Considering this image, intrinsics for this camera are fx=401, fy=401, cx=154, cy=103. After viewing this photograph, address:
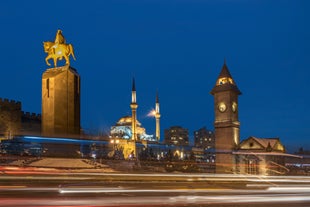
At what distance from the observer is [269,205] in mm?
10695

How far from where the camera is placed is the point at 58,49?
22.8 metres

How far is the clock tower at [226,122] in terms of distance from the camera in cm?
4669

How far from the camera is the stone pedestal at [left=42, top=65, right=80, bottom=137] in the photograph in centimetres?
2178

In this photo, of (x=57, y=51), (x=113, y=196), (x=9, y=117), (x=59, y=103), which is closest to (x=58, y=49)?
(x=57, y=51)

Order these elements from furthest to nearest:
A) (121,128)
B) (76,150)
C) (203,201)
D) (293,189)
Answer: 1. (121,128)
2. (76,150)
3. (293,189)
4. (203,201)

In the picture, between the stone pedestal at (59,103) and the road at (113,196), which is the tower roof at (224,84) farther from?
the road at (113,196)

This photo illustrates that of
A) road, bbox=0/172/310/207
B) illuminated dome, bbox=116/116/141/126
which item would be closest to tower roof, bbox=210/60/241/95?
road, bbox=0/172/310/207

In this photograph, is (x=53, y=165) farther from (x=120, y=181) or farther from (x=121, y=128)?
(x=121, y=128)

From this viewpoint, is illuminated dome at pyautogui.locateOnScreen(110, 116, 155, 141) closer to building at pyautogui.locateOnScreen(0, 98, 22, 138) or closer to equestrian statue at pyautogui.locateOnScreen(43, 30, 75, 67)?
building at pyautogui.locateOnScreen(0, 98, 22, 138)

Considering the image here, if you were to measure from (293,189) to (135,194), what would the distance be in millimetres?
6709

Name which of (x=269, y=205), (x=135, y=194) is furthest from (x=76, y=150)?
(x=269, y=205)

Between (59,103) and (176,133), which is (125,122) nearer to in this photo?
(176,133)

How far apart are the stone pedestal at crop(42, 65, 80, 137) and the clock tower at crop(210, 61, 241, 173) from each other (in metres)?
26.5

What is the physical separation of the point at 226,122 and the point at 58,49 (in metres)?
29.8
